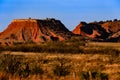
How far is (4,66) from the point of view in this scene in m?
21.3

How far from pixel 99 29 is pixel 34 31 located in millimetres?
37974

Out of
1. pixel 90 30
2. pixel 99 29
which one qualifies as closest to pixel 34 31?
pixel 90 30

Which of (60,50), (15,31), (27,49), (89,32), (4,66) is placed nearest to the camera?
(4,66)

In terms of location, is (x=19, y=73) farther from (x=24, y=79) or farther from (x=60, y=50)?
(x=60, y=50)

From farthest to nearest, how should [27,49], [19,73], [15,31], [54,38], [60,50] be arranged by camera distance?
[15,31]
[54,38]
[27,49]
[60,50]
[19,73]

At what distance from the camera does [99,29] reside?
593 ft

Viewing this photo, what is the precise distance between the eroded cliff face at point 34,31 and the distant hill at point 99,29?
600 inches

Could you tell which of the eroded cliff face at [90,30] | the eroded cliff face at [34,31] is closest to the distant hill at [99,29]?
the eroded cliff face at [90,30]

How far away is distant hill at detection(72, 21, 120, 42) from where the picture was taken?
172 metres

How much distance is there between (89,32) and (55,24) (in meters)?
21.1

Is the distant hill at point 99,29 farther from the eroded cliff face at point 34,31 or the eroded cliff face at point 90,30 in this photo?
the eroded cliff face at point 34,31

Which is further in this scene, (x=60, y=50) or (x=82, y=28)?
(x=82, y=28)

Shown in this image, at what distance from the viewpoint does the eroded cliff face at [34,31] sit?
147 metres

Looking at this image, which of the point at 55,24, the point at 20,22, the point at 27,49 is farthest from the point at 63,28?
the point at 27,49
